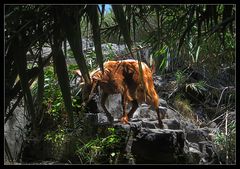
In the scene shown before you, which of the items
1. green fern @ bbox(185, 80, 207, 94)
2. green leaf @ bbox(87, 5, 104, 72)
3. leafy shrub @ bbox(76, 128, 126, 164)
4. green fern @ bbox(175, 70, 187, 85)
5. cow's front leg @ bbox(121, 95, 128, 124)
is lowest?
leafy shrub @ bbox(76, 128, 126, 164)

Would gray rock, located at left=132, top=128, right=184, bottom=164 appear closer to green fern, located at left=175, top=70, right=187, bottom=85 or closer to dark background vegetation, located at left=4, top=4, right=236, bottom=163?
dark background vegetation, located at left=4, top=4, right=236, bottom=163

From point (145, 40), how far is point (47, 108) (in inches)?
24.9

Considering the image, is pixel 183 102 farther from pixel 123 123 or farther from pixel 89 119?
pixel 89 119

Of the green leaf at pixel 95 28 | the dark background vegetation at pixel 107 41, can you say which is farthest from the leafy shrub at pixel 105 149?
the green leaf at pixel 95 28

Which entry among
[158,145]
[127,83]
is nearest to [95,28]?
[127,83]

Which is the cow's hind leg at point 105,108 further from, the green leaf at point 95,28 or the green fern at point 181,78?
the green leaf at point 95,28

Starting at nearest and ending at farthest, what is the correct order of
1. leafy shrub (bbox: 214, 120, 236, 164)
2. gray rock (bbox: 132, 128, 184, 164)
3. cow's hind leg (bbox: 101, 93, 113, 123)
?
leafy shrub (bbox: 214, 120, 236, 164)
gray rock (bbox: 132, 128, 184, 164)
cow's hind leg (bbox: 101, 93, 113, 123)

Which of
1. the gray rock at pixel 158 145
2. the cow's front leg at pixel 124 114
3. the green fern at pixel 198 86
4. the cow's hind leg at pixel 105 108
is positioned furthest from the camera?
the cow's hind leg at pixel 105 108

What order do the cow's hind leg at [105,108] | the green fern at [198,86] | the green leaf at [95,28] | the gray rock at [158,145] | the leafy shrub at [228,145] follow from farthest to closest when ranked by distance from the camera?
the cow's hind leg at [105,108] < the green fern at [198,86] < the gray rock at [158,145] < the green leaf at [95,28] < the leafy shrub at [228,145]

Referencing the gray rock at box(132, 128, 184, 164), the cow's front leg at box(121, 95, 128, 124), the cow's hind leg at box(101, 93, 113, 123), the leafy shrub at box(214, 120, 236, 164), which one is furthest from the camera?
the cow's hind leg at box(101, 93, 113, 123)

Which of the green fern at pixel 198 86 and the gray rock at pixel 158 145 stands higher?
the green fern at pixel 198 86

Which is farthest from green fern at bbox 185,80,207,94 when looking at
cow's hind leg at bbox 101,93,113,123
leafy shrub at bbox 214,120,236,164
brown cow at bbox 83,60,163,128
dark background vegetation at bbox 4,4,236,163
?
cow's hind leg at bbox 101,93,113,123

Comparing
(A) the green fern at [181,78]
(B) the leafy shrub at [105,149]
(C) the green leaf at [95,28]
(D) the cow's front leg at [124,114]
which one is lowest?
(B) the leafy shrub at [105,149]

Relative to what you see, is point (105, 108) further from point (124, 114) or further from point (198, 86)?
point (198, 86)
